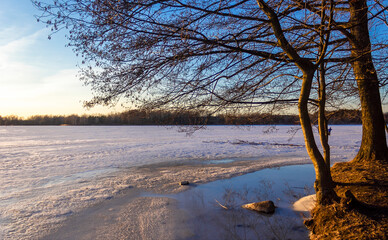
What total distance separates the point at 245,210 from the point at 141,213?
234cm

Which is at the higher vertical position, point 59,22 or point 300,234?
point 59,22

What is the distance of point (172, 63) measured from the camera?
4.88m

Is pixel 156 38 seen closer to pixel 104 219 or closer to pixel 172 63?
pixel 172 63

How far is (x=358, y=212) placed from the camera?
13.3 feet

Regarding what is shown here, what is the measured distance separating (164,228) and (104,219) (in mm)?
1335

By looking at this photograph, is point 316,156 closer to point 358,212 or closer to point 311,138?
point 311,138

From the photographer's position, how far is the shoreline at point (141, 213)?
4496 millimetres

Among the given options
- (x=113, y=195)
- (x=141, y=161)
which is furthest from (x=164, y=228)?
(x=141, y=161)

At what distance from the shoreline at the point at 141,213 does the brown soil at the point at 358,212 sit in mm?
2365

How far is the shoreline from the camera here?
14.8ft

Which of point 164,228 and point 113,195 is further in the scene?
point 113,195

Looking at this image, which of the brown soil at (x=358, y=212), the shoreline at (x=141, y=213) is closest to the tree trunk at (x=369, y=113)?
the brown soil at (x=358, y=212)

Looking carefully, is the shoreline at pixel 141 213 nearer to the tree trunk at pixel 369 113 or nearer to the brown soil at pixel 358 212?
the brown soil at pixel 358 212

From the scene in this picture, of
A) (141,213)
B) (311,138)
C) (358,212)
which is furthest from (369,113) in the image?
(141,213)
